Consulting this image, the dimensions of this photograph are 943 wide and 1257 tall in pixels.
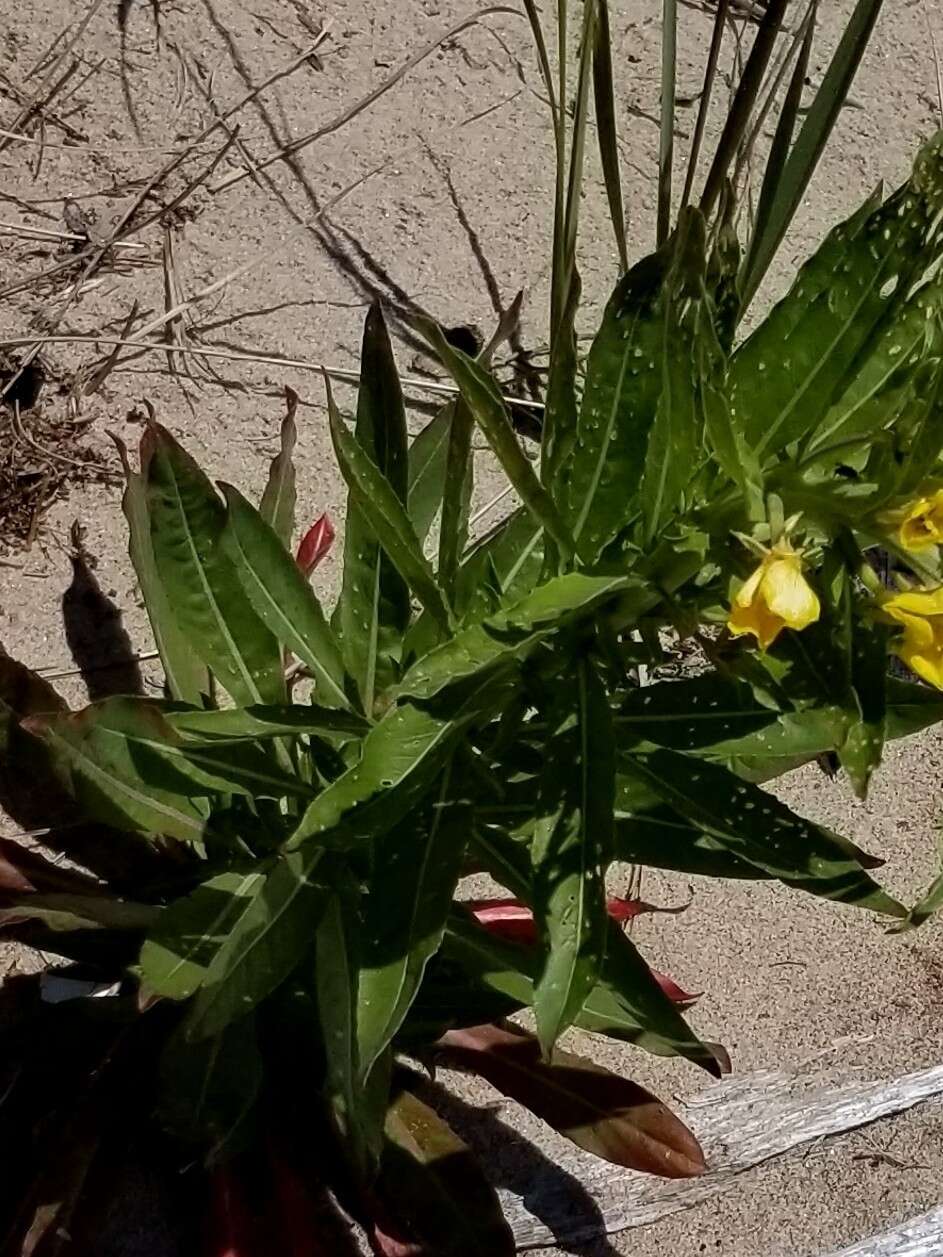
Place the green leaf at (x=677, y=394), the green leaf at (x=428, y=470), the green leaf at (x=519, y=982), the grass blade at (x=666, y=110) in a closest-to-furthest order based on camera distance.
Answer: the green leaf at (x=677, y=394) → the grass blade at (x=666, y=110) → the green leaf at (x=519, y=982) → the green leaf at (x=428, y=470)

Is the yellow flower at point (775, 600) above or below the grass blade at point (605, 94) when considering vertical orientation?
below

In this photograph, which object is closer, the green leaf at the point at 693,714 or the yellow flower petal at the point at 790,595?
the yellow flower petal at the point at 790,595

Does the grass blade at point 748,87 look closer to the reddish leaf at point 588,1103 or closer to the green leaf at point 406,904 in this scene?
the green leaf at point 406,904

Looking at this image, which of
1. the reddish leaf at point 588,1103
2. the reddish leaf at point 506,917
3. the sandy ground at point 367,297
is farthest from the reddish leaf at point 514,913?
the sandy ground at point 367,297

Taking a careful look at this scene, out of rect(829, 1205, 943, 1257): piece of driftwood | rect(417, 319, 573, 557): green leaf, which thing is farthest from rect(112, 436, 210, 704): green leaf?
rect(829, 1205, 943, 1257): piece of driftwood

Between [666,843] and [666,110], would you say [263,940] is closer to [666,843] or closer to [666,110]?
[666,843]

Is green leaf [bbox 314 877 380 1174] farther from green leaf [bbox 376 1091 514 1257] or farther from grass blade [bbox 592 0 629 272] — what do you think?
grass blade [bbox 592 0 629 272]
